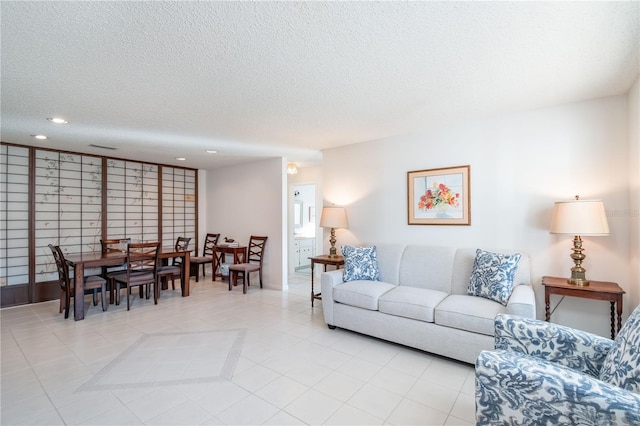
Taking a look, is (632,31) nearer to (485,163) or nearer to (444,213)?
(485,163)

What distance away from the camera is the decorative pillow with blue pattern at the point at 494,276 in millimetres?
2713

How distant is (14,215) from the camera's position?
172 inches

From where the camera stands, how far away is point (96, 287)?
3945 millimetres

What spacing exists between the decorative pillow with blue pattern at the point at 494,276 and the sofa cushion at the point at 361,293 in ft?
2.85

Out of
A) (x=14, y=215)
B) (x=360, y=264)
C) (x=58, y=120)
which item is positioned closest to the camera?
(x=58, y=120)

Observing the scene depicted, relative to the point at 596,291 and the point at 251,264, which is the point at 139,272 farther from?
the point at 596,291

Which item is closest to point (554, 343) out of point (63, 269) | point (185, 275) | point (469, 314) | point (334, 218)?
point (469, 314)

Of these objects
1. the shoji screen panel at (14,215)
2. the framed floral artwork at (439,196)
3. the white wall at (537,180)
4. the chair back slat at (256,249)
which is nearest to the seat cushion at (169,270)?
Answer: the chair back slat at (256,249)

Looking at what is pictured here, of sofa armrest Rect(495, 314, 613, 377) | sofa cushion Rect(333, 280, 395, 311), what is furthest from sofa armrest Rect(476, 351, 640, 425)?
sofa cushion Rect(333, 280, 395, 311)

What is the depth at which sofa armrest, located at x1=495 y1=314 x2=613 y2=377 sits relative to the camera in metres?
1.60

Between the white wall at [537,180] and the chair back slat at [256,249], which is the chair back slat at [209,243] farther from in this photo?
the white wall at [537,180]

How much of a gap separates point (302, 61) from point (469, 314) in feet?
7.81

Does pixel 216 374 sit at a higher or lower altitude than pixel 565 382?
lower

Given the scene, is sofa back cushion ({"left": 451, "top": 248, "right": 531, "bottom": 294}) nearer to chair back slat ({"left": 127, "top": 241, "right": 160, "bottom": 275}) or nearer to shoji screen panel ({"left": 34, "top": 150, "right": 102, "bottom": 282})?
chair back slat ({"left": 127, "top": 241, "right": 160, "bottom": 275})
